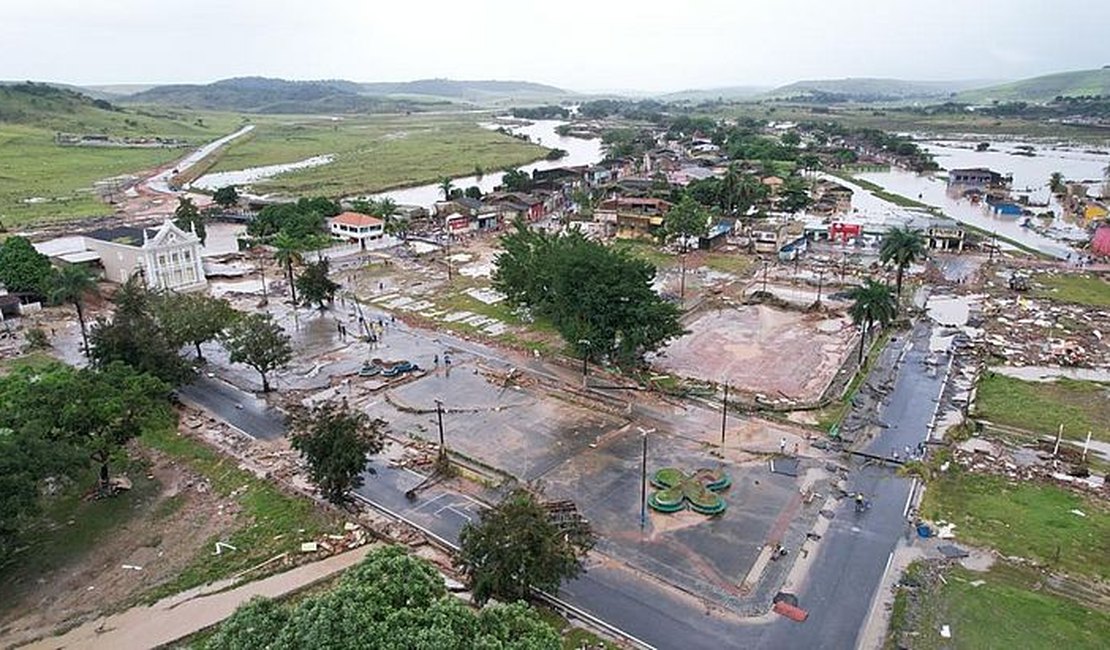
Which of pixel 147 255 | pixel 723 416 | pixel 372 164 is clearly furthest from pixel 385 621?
pixel 372 164

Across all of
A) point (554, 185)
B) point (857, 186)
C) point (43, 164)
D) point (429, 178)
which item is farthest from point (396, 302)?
point (43, 164)

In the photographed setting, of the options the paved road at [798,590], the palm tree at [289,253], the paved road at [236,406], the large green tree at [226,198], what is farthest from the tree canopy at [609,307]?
the large green tree at [226,198]

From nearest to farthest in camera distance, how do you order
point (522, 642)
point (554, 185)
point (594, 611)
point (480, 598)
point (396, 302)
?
1. point (522, 642)
2. point (480, 598)
3. point (594, 611)
4. point (396, 302)
5. point (554, 185)

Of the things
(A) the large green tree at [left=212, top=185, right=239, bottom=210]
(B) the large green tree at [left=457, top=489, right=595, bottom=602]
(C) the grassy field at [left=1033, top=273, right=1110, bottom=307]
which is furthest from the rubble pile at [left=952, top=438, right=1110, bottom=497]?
(A) the large green tree at [left=212, top=185, right=239, bottom=210]

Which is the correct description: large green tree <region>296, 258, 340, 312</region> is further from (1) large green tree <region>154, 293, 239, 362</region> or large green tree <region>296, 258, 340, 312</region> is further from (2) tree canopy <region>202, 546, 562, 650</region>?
(2) tree canopy <region>202, 546, 562, 650</region>

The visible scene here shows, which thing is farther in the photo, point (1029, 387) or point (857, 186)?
point (857, 186)

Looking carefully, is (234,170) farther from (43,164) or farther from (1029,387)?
(1029,387)

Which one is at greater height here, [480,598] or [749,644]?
[480,598]
